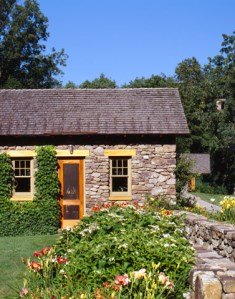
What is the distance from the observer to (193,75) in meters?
66.7

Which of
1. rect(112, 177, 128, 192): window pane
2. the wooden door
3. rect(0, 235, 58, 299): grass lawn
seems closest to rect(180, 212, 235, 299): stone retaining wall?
rect(0, 235, 58, 299): grass lawn

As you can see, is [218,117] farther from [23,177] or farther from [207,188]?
[23,177]

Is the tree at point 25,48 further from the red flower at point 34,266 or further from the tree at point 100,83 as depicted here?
the red flower at point 34,266

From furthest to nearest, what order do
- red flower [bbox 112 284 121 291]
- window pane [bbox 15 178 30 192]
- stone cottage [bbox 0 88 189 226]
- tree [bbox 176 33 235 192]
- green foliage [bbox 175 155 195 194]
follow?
tree [bbox 176 33 235 192] < green foliage [bbox 175 155 195 194] < window pane [bbox 15 178 30 192] < stone cottage [bbox 0 88 189 226] < red flower [bbox 112 284 121 291]

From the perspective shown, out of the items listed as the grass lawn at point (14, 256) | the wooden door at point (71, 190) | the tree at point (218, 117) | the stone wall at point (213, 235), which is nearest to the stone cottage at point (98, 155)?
the wooden door at point (71, 190)

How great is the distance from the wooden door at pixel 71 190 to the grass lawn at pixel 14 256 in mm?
1547

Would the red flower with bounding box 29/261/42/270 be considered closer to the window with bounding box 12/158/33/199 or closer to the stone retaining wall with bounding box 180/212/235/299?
the stone retaining wall with bounding box 180/212/235/299

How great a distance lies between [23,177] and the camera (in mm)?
18797

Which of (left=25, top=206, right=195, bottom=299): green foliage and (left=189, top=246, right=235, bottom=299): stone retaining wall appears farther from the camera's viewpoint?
(left=25, top=206, right=195, bottom=299): green foliage

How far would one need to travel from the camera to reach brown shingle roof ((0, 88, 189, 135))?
18.8m

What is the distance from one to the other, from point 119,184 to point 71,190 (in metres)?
1.66

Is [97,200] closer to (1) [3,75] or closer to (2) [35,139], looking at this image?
(2) [35,139]

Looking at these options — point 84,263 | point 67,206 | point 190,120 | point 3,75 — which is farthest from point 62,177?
point 190,120

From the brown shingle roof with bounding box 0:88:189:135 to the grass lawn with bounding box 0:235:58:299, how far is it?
3.93m
